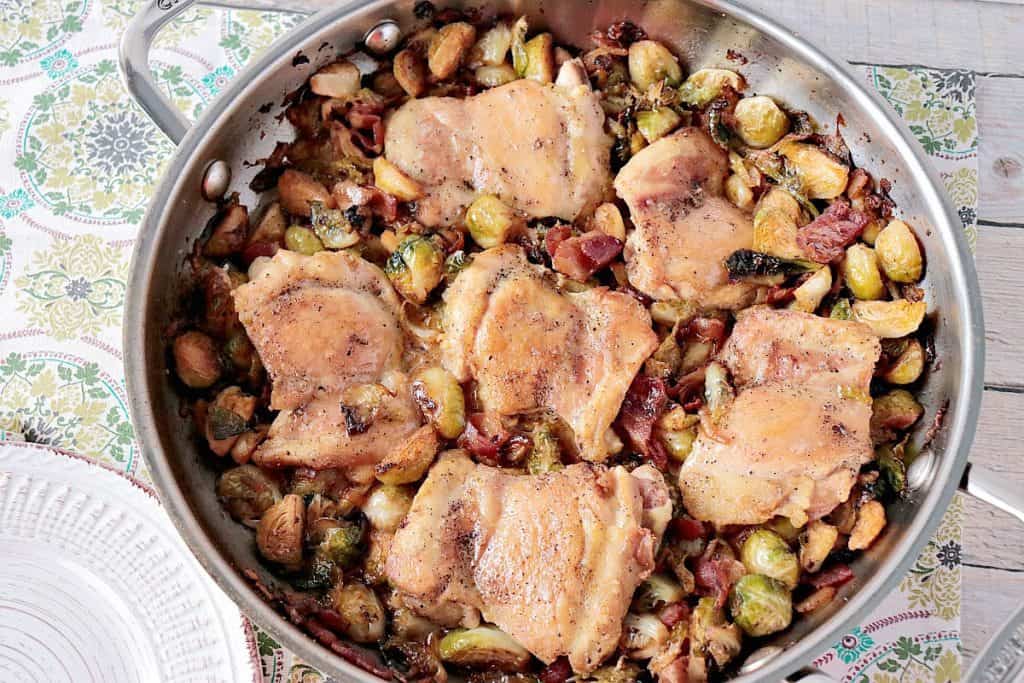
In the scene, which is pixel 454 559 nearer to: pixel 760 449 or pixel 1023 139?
pixel 760 449

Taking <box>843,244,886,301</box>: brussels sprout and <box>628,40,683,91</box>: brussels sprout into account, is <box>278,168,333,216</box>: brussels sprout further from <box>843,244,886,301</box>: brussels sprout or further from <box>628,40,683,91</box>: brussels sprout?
<box>843,244,886,301</box>: brussels sprout

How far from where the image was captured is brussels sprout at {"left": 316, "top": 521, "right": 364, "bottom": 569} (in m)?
3.09

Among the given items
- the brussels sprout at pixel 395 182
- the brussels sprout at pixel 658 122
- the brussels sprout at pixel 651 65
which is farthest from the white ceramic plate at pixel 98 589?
the brussels sprout at pixel 651 65

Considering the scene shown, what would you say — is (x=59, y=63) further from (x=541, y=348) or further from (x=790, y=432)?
(x=790, y=432)

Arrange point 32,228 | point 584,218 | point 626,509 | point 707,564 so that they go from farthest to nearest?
point 32,228 → point 584,218 → point 707,564 → point 626,509

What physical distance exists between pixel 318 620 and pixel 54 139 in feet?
7.61

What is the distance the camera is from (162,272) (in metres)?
3.16

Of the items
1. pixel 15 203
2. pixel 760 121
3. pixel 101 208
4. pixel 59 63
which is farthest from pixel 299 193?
pixel 760 121

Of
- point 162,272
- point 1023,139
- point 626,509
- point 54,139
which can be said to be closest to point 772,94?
point 1023,139

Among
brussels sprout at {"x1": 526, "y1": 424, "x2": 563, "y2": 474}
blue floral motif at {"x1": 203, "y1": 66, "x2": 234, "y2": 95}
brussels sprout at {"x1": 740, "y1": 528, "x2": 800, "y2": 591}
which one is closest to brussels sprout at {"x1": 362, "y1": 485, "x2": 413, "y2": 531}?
brussels sprout at {"x1": 526, "y1": 424, "x2": 563, "y2": 474}

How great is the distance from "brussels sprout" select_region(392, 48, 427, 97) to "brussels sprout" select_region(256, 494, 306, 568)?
1.55 meters

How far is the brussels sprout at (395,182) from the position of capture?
337 cm

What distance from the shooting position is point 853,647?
3.52 meters

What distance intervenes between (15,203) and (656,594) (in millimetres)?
2934
